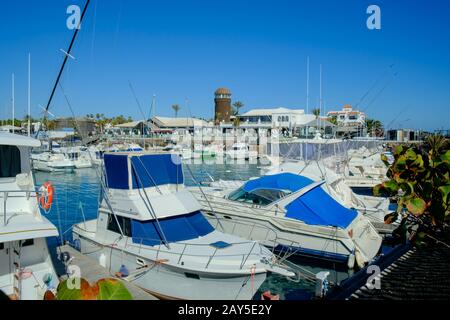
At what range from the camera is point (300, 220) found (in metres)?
14.5

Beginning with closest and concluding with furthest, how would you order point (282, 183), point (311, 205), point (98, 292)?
point (98, 292) → point (311, 205) → point (282, 183)

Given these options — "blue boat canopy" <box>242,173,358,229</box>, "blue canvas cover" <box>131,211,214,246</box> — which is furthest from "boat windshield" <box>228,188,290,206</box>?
"blue canvas cover" <box>131,211,214,246</box>

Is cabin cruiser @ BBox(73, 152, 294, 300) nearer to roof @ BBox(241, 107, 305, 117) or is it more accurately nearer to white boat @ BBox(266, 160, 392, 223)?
white boat @ BBox(266, 160, 392, 223)

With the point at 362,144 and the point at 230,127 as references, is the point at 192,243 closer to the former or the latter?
the point at 362,144

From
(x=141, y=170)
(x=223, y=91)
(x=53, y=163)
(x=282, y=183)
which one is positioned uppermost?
(x=223, y=91)

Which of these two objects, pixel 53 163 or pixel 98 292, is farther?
pixel 53 163

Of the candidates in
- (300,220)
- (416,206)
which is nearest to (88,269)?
(300,220)

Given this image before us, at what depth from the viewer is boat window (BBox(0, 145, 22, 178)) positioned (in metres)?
9.36

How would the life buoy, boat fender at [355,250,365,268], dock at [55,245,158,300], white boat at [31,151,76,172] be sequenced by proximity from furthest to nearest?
white boat at [31,151,76,172] < boat fender at [355,250,365,268] < dock at [55,245,158,300] < the life buoy

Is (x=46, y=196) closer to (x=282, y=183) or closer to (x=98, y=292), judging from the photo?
(x=98, y=292)

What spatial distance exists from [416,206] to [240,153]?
61.5 meters

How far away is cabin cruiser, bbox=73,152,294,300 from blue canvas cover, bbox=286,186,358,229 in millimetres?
3921

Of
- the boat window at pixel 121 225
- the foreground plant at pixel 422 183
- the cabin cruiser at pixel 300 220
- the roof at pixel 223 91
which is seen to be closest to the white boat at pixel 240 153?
the roof at pixel 223 91
